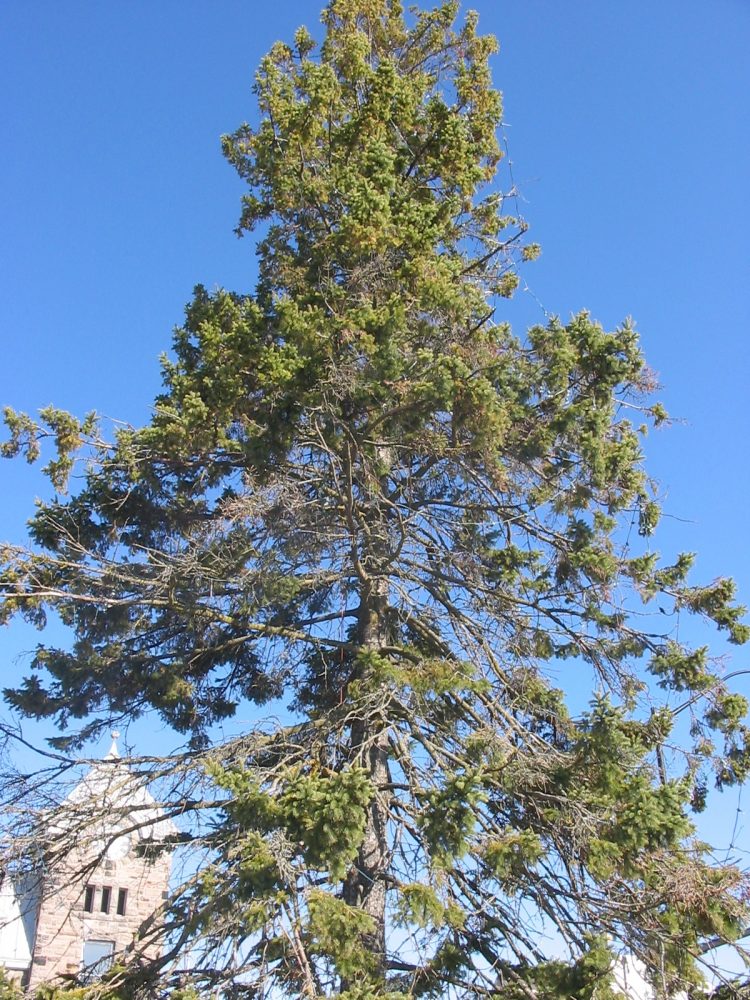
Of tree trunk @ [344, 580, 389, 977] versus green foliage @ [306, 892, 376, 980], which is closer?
green foliage @ [306, 892, 376, 980]

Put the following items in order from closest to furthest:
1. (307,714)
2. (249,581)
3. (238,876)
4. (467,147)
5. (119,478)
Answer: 1. (238,876)
2. (249,581)
3. (307,714)
4. (119,478)
5. (467,147)

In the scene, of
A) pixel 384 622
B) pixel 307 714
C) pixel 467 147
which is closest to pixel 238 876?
pixel 307 714

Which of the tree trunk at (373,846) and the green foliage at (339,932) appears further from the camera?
the tree trunk at (373,846)

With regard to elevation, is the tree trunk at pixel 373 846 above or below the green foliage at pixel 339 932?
above

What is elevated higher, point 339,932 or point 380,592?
point 380,592

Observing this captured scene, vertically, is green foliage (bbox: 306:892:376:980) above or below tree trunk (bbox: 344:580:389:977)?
below

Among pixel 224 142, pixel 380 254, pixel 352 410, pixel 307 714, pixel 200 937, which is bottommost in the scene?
pixel 200 937

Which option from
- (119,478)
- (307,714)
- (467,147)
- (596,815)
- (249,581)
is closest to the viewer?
(596,815)

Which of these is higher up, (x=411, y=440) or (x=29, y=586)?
(x=411, y=440)

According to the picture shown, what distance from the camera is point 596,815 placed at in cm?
852

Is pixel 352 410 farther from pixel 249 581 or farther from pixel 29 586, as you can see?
pixel 29 586

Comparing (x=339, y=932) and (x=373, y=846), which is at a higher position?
(x=373, y=846)

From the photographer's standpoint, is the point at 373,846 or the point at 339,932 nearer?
the point at 339,932

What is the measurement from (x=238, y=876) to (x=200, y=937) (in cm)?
64
